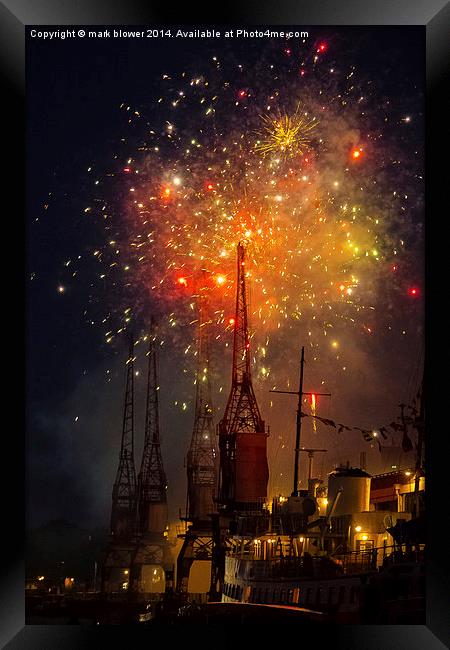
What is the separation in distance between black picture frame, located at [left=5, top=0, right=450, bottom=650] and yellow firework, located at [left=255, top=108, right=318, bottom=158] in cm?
263

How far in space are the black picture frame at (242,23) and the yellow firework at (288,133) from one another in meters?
2.63

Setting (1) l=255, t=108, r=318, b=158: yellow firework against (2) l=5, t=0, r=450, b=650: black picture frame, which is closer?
(2) l=5, t=0, r=450, b=650: black picture frame

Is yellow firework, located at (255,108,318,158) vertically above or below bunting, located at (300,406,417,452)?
above

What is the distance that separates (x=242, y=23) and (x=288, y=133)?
285 centimetres

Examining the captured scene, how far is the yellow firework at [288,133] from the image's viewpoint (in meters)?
11.9

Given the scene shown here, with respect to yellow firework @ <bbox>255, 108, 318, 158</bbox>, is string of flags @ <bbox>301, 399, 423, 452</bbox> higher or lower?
lower

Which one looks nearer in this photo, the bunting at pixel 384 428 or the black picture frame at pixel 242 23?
the black picture frame at pixel 242 23

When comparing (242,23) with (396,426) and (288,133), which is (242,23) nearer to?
(288,133)

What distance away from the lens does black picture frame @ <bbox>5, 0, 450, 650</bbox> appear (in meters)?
9.05

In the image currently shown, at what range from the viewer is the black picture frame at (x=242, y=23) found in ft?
Answer: 29.7

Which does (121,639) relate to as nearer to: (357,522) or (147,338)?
(147,338)

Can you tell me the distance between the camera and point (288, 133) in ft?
39.6

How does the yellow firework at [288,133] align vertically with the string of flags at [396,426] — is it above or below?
→ above
